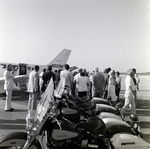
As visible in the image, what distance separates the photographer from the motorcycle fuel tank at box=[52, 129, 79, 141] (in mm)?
2127

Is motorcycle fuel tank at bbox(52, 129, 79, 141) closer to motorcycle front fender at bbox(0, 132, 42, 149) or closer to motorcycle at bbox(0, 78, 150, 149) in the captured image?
motorcycle at bbox(0, 78, 150, 149)

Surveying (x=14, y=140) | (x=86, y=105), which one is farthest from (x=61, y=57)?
(x=14, y=140)

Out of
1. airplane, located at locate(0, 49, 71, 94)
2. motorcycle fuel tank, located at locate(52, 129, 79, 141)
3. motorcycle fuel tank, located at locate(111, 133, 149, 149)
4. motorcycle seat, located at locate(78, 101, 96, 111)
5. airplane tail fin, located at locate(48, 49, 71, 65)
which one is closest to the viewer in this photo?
motorcycle fuel tank, located at locate(52, 129, 79, 141)

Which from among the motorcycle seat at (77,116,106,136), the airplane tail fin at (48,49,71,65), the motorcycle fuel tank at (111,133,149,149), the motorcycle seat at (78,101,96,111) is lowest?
the motorcycle fuel tank at (111,133,149,149)

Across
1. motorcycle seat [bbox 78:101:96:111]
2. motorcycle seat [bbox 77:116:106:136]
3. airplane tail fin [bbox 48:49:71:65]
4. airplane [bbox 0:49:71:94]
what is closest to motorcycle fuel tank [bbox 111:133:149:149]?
motorcycle seat [bbox 77:116:106:136]

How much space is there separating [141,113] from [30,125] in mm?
5072

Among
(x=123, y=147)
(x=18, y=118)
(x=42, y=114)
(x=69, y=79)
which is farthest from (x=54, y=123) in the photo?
(x=69, y=79)

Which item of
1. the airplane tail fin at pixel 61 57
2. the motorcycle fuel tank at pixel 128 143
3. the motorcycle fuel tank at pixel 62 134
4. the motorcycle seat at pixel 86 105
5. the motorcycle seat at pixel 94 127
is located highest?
the airplane tail fin at pixel 61 57

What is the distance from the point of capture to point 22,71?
38.0 feet

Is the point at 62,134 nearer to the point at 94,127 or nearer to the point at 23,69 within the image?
the point at 94,127

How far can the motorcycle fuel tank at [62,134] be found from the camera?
2127 mm

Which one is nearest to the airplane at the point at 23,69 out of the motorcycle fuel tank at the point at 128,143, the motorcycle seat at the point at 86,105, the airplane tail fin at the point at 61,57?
the airplane tail fin at the point at 61,57

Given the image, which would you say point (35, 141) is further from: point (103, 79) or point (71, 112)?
point (103, 79)

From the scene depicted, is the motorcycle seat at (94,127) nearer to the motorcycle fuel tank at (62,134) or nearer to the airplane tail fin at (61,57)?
the motorcycle fuel tank at (62,134)
